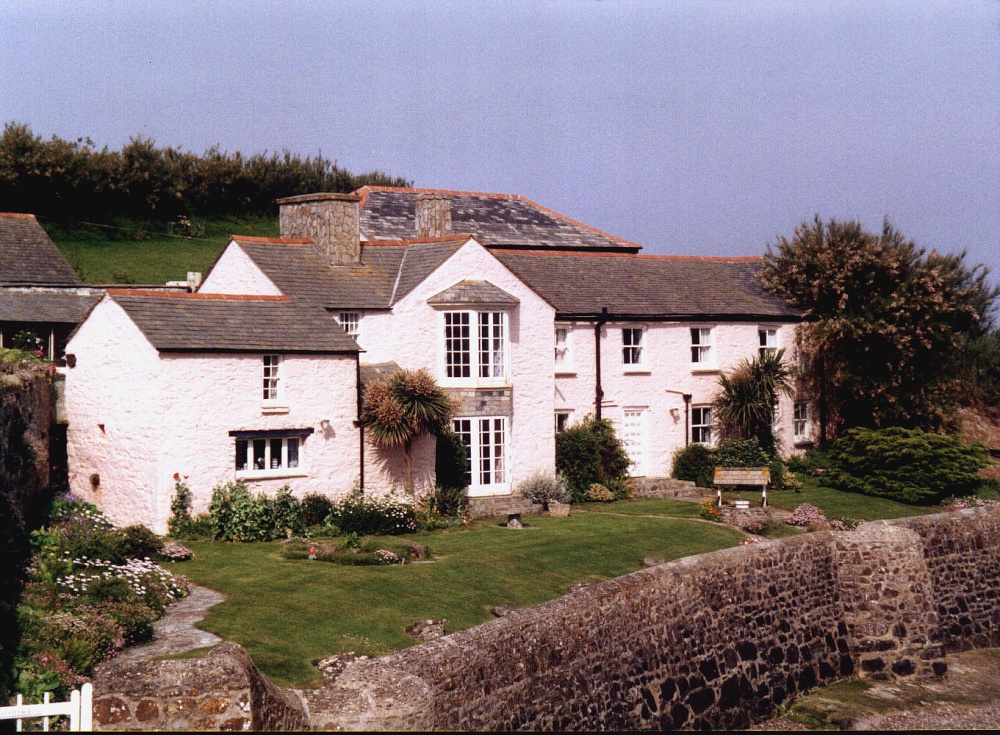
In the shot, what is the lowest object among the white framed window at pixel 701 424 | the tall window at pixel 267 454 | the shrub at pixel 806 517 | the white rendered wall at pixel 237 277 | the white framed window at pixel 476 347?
the shrub at pixel 806 517

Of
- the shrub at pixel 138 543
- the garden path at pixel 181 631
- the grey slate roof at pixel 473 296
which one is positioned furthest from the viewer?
the grey slate roof at pixel 473 296

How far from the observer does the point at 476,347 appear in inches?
1216

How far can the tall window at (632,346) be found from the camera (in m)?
36.3

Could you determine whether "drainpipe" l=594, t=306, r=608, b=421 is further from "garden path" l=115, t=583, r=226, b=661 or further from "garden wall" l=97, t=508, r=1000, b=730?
"garden path" l=115, t=583, r=226, b=661

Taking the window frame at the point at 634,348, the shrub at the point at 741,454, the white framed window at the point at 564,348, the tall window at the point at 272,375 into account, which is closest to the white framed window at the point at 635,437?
the window frame at the point at 634,348

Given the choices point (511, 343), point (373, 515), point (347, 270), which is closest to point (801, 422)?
point (511, 343)

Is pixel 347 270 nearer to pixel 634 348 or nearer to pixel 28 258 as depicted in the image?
pixel 634 348

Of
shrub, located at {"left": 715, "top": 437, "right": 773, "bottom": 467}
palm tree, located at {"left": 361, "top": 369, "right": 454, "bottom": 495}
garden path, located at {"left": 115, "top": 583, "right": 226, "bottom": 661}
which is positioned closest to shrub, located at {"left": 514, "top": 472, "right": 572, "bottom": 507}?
palm tree, located at {"left": 361, "top": 369, "right": 454, "bottom": 495}

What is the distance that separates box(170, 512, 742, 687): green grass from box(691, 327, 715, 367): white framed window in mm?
9090

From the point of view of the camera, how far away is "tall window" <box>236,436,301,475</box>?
26.7 meters

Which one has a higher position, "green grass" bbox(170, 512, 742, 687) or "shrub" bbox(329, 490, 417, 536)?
"shrub" bbox(329, 490, 417, 536)

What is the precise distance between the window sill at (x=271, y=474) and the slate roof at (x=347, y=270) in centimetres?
475

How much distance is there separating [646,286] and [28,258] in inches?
750

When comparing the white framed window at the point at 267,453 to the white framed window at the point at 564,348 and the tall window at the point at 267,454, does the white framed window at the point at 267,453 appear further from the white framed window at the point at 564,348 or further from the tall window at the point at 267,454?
the white framed window at the point at 564,348
